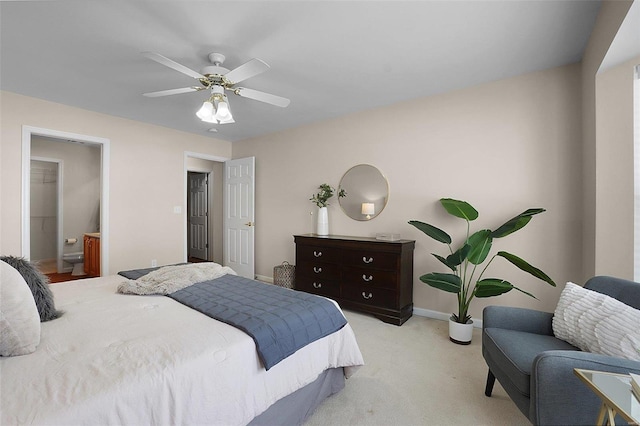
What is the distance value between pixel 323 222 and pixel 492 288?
2133 mm

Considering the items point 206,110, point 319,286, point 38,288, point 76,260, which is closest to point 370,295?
point 319,286

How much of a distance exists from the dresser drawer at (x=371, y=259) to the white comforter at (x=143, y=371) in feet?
5.15

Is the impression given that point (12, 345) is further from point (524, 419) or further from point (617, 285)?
point (617, 285)

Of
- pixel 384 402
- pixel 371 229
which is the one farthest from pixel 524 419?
pixel 371 229

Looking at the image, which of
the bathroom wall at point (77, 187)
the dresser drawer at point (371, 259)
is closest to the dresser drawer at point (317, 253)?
the dresser drawer at point (371, 259)

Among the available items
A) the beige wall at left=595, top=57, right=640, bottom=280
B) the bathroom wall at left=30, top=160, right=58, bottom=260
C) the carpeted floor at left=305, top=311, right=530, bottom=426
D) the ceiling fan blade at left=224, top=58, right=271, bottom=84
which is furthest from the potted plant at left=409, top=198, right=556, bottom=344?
the bathroom wall at left=30, top=160, right=58, bottom=260

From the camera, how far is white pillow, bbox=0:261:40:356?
1.10 m

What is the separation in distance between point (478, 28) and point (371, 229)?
2.33 metres

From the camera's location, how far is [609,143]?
2.05m

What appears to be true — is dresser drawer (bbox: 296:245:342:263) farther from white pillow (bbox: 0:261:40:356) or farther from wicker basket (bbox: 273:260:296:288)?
white pillow (bbox: 0:261:40:356)

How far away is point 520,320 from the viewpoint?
6.07 ft

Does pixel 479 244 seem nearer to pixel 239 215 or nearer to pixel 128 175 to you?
pixel 239 215

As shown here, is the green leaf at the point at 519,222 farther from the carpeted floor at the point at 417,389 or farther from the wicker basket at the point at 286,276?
the wicker basket at the point at 286,276

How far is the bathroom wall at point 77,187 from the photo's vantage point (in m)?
5.44
